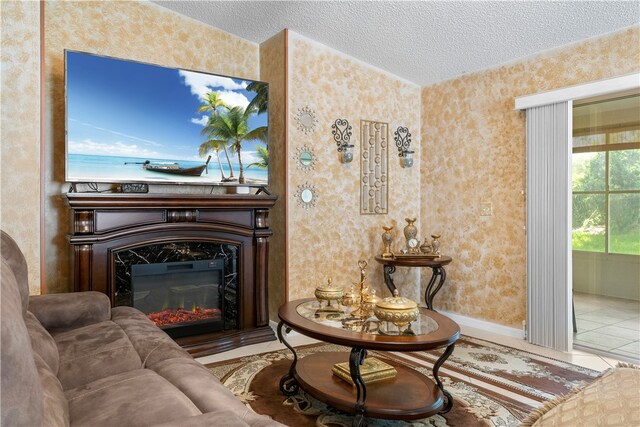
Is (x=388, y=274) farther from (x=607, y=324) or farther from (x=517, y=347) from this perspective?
(x=607, y=324)

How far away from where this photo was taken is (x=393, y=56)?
437cm

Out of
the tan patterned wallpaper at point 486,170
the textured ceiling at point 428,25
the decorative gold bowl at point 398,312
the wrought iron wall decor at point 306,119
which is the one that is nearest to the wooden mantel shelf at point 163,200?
the wrought iron wall decor at point 306,119

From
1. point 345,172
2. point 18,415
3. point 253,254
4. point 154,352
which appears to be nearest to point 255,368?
point 253,254

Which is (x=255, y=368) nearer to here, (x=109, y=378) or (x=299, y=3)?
(x=109, y=378)

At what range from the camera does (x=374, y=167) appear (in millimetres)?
4734

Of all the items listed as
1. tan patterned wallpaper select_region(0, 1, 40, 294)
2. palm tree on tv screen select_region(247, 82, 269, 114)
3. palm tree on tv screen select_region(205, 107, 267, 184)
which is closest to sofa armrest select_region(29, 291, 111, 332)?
tan patterned wallpaper select_region(0, 1, 40, 294)

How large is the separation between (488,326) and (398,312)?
2.41 m

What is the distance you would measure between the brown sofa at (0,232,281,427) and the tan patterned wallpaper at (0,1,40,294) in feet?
2.14

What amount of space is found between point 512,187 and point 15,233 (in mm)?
4040

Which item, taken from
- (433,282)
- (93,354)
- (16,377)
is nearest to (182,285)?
(93,354)

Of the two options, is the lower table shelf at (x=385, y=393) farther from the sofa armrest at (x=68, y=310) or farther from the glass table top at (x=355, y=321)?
the sofa armrest at (x=68, y=310)

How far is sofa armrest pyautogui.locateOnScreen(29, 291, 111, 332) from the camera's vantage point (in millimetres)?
2307

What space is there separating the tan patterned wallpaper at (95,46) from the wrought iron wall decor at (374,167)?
5.37 ft

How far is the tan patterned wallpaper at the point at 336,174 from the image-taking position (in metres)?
4.19
